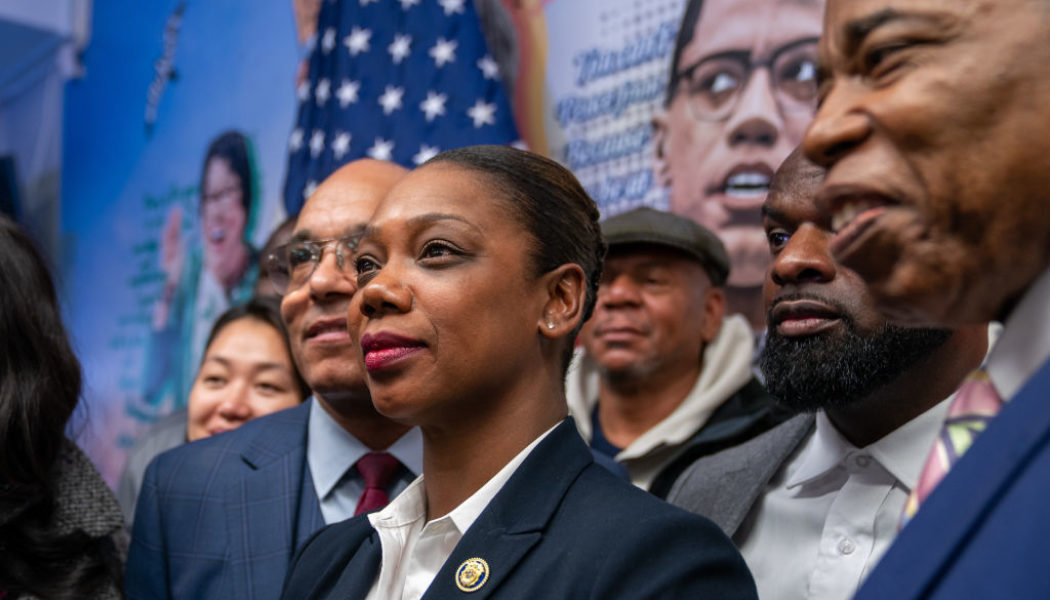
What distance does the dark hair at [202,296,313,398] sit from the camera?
122 inches

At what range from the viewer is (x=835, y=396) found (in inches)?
68.0

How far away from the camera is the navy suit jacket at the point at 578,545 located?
→ 1.27 metres

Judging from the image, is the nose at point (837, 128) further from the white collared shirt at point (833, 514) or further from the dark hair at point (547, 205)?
the white collared shirt at point (833, 514)

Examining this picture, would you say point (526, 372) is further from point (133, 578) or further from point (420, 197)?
point (133, 578)

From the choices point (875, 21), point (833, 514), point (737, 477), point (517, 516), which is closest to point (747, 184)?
point (737, 477)

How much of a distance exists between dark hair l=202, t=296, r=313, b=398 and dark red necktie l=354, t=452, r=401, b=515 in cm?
95

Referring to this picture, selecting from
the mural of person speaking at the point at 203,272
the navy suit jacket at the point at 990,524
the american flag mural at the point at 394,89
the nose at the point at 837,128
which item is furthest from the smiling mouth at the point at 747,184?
the mural of person speaking at the point at 203,272

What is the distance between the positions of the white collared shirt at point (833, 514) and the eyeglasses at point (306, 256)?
41.5 inches

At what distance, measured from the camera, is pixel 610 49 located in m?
4.04

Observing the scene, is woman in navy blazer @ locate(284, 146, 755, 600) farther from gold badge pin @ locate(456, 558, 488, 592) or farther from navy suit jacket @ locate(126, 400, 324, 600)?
navy suit jacket @ locate(126, 400, 324, 600)

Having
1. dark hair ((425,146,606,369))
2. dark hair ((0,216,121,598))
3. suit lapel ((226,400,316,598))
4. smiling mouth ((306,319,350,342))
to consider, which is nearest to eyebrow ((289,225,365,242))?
smiling mouth ((306,319,350,342))

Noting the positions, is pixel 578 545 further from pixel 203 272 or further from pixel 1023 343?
pixel 203 272

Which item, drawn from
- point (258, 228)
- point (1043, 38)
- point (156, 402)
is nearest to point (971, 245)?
point (1043, 38)

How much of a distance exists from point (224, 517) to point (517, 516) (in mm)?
956
